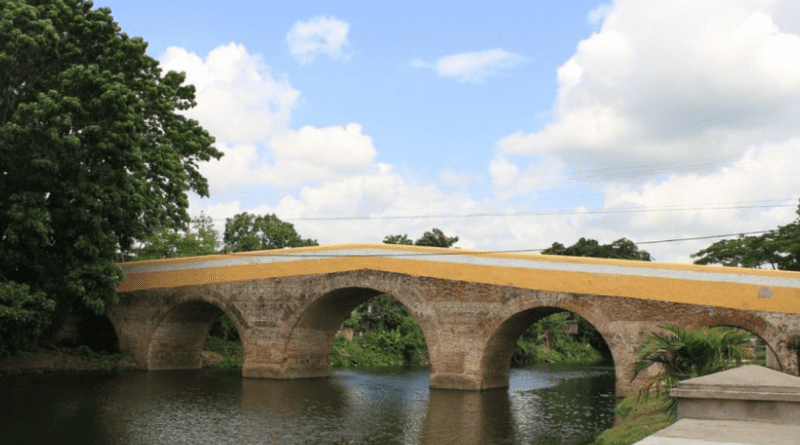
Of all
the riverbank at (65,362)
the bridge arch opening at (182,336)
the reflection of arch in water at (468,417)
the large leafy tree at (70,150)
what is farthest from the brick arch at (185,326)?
the reflection of arch in water at (468,417)

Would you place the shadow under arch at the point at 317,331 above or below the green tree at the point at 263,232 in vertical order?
below

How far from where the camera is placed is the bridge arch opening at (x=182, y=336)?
2183 centimetres

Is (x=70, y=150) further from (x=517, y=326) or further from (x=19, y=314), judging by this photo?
(x=517, y=326)

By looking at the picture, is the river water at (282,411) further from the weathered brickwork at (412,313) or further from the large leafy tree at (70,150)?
the large leafy tree at (70,150)

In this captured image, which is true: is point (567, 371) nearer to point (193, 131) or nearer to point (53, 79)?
point (193, 131)

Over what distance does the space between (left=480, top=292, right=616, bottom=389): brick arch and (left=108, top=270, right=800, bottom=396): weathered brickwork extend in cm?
2

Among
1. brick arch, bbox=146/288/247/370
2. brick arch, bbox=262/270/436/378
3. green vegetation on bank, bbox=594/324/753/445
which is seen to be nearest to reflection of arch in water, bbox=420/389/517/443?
brick arch, bbox=262/270/436/378

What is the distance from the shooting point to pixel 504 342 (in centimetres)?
1769

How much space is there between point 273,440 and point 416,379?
11935 millimetres

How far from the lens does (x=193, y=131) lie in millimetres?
20875

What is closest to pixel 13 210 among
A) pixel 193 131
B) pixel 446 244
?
pixel 193 131

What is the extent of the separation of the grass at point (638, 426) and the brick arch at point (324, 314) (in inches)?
263

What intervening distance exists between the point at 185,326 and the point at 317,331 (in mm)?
4965

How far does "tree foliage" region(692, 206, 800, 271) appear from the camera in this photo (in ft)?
94.7
